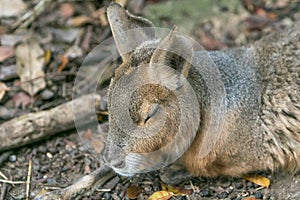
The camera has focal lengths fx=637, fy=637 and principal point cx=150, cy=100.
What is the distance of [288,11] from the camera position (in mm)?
6938

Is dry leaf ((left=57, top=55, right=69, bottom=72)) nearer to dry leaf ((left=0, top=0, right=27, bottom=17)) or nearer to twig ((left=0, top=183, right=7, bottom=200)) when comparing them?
dry leaf ((left=0, top=0, right=27, bottom=17))

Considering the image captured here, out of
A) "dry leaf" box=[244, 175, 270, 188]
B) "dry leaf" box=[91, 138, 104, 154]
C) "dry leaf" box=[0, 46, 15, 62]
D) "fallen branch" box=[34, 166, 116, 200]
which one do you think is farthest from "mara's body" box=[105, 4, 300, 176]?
"dry leaf" box=[0, 46, 15, 62]

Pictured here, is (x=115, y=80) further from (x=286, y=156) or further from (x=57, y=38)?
(x=57, y=38)

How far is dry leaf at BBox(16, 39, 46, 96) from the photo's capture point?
19.6ft

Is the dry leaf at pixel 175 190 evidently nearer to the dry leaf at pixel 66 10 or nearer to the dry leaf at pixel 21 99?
the dry leaf at pixel 21 99

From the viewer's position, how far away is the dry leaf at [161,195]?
192 inches

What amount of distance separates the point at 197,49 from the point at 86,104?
1.34 m

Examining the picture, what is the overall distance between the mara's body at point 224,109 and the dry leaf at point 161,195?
213 millimetres

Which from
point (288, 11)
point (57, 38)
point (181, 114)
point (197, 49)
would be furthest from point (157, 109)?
point (288, 11)

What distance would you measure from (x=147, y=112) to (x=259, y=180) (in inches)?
47.2

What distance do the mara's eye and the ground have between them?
83 cm

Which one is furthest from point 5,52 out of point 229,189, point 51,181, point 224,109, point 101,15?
point 229,189

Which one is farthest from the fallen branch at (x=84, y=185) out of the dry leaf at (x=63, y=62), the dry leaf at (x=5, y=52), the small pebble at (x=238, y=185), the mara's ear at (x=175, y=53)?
the dry leaf at (x=5, y=52)

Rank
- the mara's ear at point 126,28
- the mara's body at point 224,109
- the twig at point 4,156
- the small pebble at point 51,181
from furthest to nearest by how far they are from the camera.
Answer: the twig at point 4,156
the small pebble at point 51,181
the mara's ear at point 126,28
the mara's body at point 224,109
